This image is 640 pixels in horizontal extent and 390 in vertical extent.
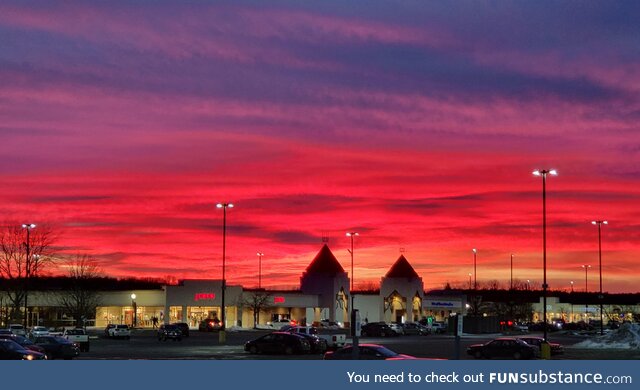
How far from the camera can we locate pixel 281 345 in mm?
59406

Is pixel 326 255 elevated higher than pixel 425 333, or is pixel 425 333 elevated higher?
pixel 326 255

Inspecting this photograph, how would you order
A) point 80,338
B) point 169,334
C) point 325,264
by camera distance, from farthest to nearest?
point 325,264 → point 169,334 → point 80,338

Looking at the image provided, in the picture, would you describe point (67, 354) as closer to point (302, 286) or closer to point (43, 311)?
point (43, 311)

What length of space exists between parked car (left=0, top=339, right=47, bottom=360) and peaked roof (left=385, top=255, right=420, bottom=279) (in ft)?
346

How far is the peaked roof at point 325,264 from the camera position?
471 ft

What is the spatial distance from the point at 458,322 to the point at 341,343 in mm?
36985

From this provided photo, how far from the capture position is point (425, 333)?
348ft

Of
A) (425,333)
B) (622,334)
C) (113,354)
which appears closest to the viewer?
(113,354)

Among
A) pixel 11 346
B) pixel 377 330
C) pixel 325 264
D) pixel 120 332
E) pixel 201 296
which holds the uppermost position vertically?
pixel 325 264

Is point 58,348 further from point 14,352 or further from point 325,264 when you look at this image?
point 325,264

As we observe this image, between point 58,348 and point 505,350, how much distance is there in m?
25.8

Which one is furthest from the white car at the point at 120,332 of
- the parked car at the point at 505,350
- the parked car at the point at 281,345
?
the parked car at the point at 505,350

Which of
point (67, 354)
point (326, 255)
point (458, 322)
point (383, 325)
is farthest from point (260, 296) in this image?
point (458, 322)

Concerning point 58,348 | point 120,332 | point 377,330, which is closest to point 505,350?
point 58,348
